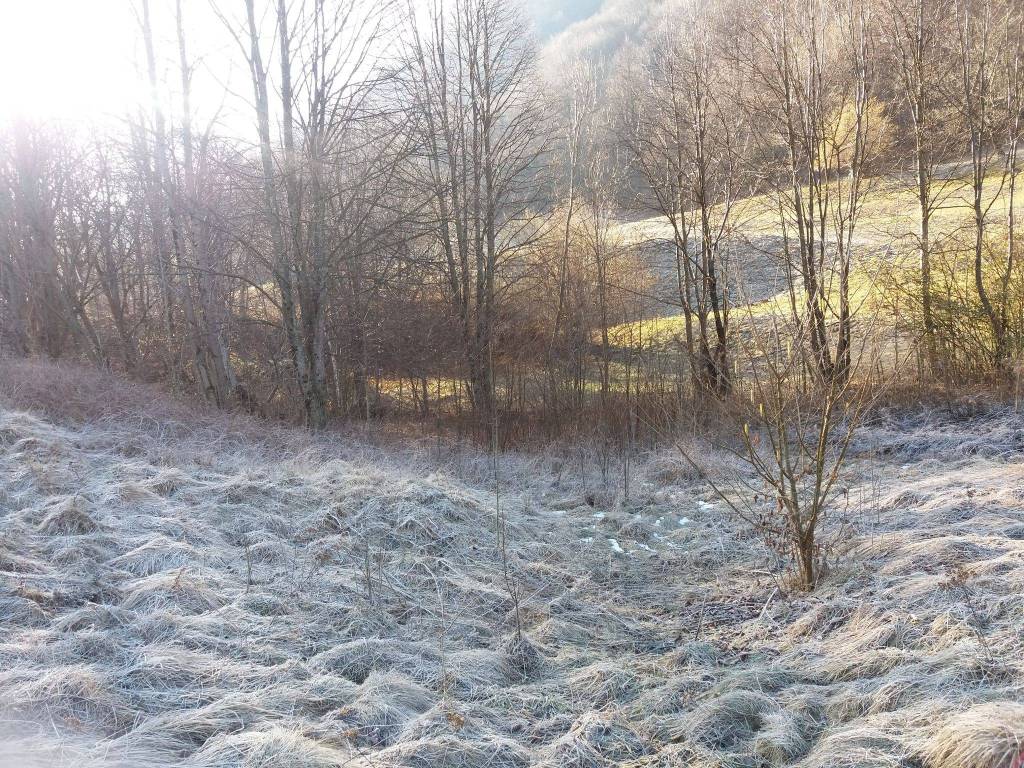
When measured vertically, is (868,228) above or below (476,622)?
above

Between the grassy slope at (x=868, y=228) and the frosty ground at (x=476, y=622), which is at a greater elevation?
the grassy slope at (x=868, y=228)

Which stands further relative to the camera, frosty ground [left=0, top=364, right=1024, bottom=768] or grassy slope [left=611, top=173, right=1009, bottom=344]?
grassy slope [left=611, top=173, right=1009, bottom=344]

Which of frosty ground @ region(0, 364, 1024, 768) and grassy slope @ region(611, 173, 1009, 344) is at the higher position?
grassy slope @ region(611, 173, 1009, 344)

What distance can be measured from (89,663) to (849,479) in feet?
18.4

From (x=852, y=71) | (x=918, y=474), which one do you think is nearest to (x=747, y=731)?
(x=918, y=474)

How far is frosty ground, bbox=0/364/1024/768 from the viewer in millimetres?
2885

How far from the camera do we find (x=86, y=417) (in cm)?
887

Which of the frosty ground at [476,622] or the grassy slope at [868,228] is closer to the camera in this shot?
the frosty ground at [476,622]

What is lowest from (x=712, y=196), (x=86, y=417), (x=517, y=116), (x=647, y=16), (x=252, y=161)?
(x=86, y=417)

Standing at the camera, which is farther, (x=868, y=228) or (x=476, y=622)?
(x=868, y=228)

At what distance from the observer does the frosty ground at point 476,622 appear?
288 cm

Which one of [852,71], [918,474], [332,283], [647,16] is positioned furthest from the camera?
[647,16]

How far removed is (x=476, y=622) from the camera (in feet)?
14.2

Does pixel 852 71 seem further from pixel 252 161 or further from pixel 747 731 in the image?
pixel 747 731
